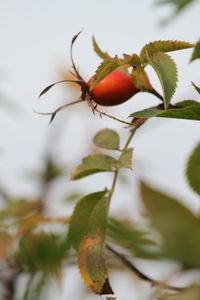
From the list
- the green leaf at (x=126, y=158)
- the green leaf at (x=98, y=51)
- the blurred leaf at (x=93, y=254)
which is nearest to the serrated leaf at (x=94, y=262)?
the blurred leaf at (x=93, y=254)

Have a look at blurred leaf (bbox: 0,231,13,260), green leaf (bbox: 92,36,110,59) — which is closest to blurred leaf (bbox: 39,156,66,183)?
blurred leaf (bbox: 0,231,13,260)

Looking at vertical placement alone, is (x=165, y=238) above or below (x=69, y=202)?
above

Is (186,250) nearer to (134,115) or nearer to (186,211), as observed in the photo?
(186,211)

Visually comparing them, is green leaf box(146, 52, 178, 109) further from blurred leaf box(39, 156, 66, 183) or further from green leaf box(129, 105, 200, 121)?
blurred leaf box(39, 156, 66, 183)

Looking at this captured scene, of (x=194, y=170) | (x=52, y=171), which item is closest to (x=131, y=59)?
(x=194, y=170)

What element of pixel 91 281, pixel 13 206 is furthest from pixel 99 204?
pixel 13 206

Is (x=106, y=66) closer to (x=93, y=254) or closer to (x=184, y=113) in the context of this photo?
(x=184, y=113)

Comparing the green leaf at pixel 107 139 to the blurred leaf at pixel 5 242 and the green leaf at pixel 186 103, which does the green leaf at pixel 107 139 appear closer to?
the green leaf at pixel 186 103
